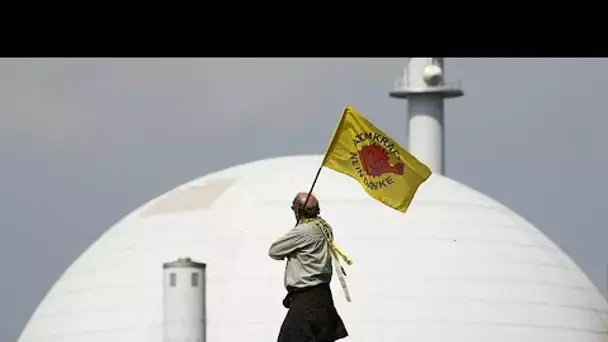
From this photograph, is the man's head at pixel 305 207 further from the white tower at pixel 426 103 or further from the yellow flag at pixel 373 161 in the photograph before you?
the white tower at pixel 426 103

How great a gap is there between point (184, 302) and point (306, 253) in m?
37.3

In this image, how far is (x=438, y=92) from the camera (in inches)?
3536

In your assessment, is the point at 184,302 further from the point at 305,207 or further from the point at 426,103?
the point at 305,207

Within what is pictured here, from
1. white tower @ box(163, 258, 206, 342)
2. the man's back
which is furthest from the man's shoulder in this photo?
white tower @ box(163, 258, 206, 342)

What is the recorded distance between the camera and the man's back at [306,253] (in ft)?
73.4

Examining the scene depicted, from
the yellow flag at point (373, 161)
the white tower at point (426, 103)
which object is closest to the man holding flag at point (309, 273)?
the yellow flag at point (373, 161)

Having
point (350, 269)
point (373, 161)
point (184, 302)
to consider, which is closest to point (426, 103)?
point (350, 269)

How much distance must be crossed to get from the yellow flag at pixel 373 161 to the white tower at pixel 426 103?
64268 mm

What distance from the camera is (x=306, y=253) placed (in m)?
22.4

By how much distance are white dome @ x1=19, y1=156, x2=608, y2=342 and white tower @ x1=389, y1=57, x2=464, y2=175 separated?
9.13m

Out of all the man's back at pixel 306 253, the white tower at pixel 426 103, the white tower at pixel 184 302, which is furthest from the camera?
the white tower at pixel 426 103
